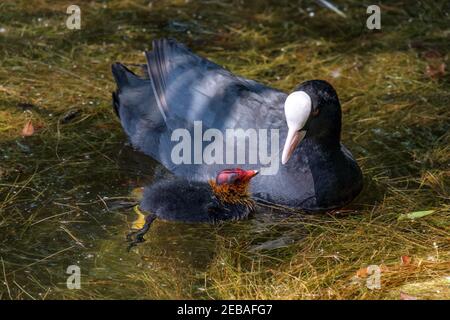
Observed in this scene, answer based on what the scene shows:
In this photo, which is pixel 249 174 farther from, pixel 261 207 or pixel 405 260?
pixel 405 260

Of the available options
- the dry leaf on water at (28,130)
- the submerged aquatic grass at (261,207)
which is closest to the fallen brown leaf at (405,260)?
the submerged aquatic grass at (261,207)

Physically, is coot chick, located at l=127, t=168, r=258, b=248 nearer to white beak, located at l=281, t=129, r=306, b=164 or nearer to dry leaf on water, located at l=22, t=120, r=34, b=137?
white beak, located at l=281, t=129, r=306, b=164

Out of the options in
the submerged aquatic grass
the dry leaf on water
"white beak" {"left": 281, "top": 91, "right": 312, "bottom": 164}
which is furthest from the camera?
the dry leaf on water

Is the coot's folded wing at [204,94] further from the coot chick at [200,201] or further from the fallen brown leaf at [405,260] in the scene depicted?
the fallen brown leaf at [405,260]

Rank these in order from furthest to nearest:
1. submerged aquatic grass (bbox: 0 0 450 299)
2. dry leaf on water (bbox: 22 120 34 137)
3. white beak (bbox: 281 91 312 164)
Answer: dry leaf on water (bbox: 22 120 34 137)
white beak (bbox: 281 91 312 164)
submerged aquatic grass (bbox: 0 0 450 299)

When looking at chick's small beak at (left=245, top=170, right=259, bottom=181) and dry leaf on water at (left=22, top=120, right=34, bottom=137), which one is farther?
dry leaf on water at (left=22, top=120, right=34, bottom=137)

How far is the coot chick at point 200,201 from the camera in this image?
5141 millimetres

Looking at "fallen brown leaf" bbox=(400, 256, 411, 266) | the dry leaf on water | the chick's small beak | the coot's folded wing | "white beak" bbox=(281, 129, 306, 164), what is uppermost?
the coot's folded wing

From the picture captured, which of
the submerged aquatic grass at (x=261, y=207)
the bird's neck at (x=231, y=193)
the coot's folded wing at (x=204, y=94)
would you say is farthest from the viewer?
the coot's folded wing at (x=204, y=94)

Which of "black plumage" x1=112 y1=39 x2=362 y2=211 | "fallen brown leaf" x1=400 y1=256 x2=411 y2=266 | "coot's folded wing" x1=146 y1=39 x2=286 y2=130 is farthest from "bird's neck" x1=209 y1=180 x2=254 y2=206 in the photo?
"fallen brown leaf" x1=400 y1=256 x2=411 y2=266

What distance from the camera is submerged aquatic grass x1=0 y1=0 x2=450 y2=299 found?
471cm

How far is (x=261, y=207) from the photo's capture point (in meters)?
5.38

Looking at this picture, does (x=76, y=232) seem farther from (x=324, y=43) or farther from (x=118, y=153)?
(x=324, y=43)
